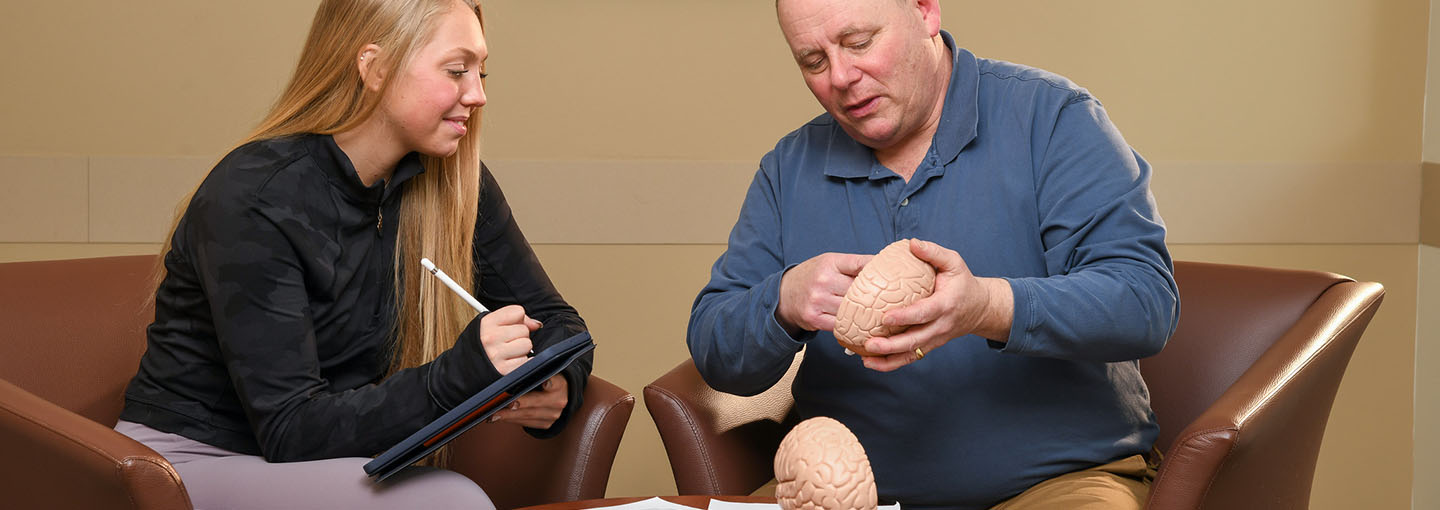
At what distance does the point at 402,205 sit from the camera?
215cm

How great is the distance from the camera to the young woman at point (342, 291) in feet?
5.96

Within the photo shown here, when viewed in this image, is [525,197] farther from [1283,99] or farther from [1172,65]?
[1283,99]

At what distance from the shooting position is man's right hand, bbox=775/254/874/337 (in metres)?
1.60

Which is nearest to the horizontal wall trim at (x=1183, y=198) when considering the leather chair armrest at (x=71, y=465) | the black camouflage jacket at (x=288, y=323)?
the black camouflage jacket at (x=288, y=323)

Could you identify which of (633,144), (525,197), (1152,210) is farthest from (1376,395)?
(525,197)

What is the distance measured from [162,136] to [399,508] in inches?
72.1

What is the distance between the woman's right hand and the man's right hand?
1.51 ft

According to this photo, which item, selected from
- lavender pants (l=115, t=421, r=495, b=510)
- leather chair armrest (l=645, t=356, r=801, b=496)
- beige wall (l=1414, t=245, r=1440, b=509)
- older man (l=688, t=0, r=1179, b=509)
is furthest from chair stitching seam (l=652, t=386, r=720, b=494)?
beige wall (l=1414, t=245, r=1440, b=509)

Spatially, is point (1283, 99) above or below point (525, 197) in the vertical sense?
above

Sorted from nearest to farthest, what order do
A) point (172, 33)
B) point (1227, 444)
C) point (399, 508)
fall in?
1. point (1227, 444)
2. point (399, 508)
3. point (172, 33)

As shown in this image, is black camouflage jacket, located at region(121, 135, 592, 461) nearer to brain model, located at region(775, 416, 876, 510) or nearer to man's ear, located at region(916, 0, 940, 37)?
brain model, located at region(775, 416, 876, 510)

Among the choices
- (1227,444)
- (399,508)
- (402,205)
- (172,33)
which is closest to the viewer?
(1227,444)

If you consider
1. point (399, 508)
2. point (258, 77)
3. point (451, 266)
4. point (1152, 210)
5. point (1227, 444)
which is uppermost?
point (258, 77)

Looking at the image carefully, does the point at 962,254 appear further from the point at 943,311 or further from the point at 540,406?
the point at 540,406
